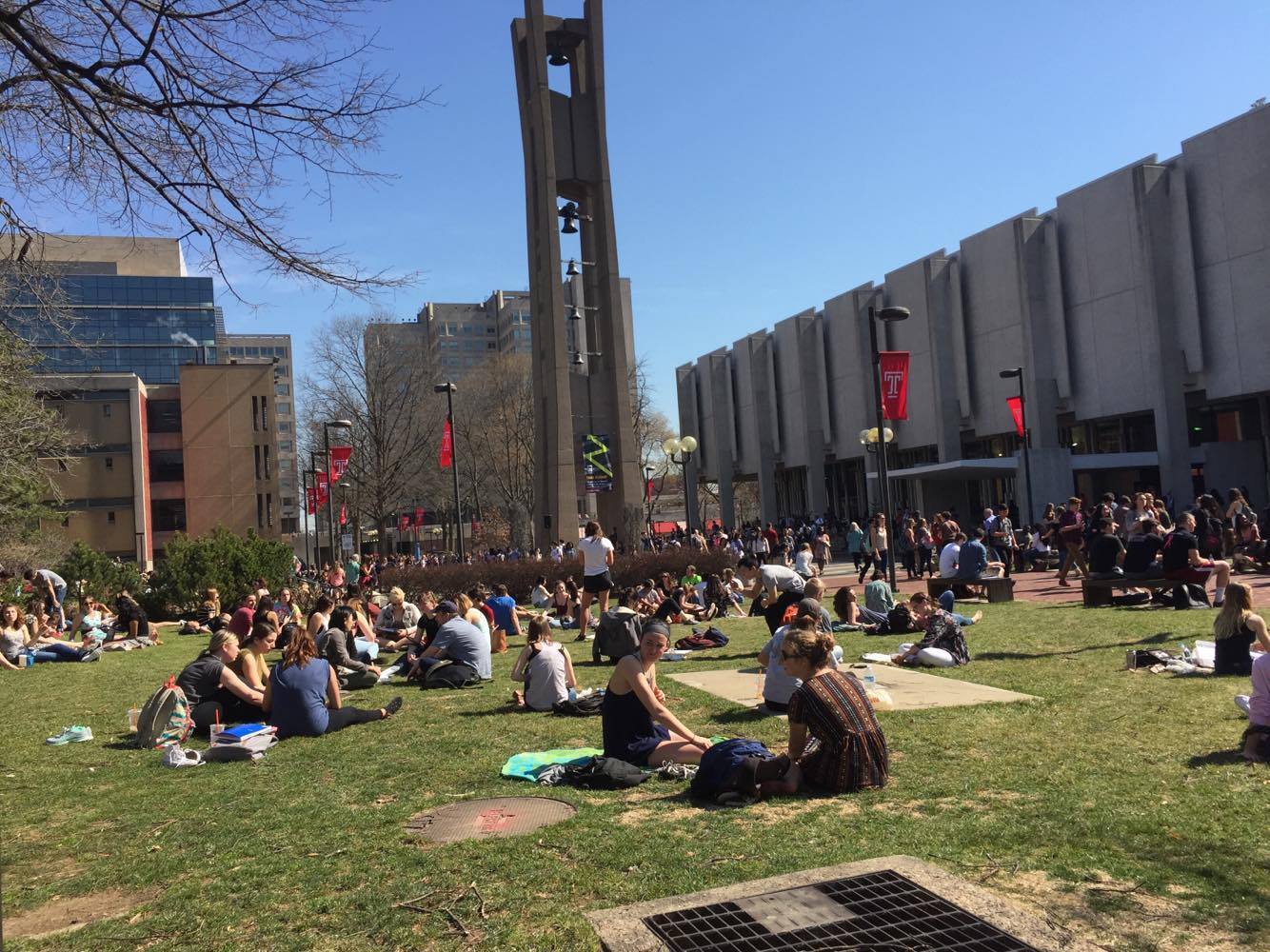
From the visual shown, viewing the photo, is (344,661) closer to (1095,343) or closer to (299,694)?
(299,694)

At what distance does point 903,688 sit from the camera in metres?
10.3

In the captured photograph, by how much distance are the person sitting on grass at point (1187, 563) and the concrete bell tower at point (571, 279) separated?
66.4 feet

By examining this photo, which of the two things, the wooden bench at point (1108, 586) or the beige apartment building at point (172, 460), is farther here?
the beige apartment building at point (172, 460)

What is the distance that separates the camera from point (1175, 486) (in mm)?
37875

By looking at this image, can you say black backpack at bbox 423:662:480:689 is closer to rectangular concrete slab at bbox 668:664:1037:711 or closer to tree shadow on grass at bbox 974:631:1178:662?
rectangular concrete slab at bbox 668:664:1037:711

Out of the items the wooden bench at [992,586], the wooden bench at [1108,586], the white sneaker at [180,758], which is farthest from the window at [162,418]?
the white sneaker at [180,758]

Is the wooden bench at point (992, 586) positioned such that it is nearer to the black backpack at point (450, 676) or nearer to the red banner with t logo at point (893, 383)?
the red banner with t logo at point (893, 383)

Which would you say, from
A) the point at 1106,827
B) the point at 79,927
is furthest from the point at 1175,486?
the point at 79,927

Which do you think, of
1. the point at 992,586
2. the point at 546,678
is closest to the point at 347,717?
the point at 546,678

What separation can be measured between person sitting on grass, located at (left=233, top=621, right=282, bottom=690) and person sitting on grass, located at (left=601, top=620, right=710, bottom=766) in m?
4.64

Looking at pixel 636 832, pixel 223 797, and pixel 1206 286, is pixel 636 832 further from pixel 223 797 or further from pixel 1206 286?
pixel 1206 286

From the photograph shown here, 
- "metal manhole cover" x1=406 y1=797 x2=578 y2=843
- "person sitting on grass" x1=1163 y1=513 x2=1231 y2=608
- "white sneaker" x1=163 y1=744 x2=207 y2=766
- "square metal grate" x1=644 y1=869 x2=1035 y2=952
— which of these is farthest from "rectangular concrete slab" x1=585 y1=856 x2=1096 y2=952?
"person sitting on grass" x1=1163 y1=513 x2=1231 y2=608

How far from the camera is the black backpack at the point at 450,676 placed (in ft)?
41.7

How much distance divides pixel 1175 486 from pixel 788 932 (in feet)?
128
